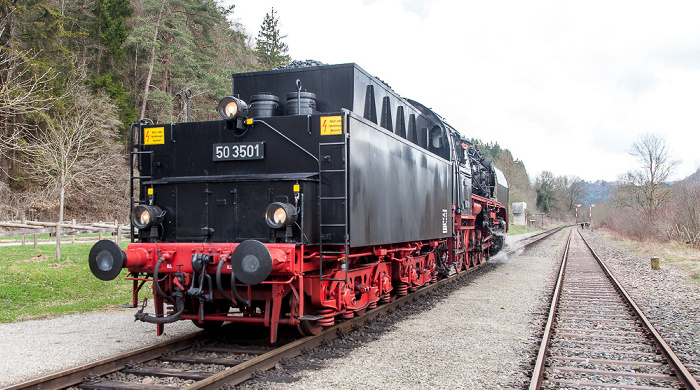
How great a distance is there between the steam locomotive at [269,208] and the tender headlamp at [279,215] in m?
0.01

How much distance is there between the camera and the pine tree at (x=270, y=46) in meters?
42.2

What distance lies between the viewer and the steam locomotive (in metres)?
5.64

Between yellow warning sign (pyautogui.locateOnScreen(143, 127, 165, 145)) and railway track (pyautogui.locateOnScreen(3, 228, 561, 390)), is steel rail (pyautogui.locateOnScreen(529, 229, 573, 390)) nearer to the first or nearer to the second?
railway track (pyautogui.locateOnScreen(3, 228, 561, 390))

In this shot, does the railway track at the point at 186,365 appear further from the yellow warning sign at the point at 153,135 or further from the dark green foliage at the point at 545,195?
the dark green foliage at the point at 545,195

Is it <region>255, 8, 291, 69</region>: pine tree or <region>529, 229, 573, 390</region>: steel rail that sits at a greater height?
<region>255, 8, 291, 69</region>: pine tree

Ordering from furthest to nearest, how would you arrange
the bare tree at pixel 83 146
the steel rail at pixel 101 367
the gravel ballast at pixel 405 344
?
the bare tree at pixel 83 146 < the gravel ballast at pixel 405 344 < the steel rail at pixel 101 367

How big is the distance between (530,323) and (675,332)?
2.00m

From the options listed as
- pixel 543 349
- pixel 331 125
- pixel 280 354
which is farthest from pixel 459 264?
pixel 280 354

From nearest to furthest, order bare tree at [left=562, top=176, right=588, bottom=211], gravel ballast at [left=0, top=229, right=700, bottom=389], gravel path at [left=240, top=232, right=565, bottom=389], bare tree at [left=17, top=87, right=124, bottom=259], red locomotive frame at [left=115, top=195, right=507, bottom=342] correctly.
A: gravel path at [left=240, top=232, right=565, bottom=389], gravel ballast at [left=0, top=229, right=700, bottom=389], red locomotive frame at [left=115, top=195, right=507, bottom=342], bare tree at [left=17, top=87, right=124, bottom=259], bare tree at [left=562, top=176, right=588, bottom=211]

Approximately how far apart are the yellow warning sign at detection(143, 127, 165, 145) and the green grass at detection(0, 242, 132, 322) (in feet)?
12.5

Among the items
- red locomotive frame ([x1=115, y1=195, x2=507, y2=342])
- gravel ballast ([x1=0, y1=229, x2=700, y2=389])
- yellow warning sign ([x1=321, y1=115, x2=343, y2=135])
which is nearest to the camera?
gravel ballast ([x1=0, y1=229, x2=700, y2=389])

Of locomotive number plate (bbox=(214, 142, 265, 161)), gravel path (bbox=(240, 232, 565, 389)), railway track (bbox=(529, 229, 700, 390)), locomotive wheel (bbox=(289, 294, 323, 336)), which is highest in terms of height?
locomotive number plate (bbox=(214, 142, 265, 161))

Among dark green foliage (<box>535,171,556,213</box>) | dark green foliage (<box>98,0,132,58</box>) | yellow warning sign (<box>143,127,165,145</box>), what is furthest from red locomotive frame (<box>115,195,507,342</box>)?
dark green foliage (<box>535,171,556,213</box>)

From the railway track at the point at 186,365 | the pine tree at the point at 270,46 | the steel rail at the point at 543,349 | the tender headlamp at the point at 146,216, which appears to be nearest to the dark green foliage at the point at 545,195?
the pine tree at the point at 270,46
